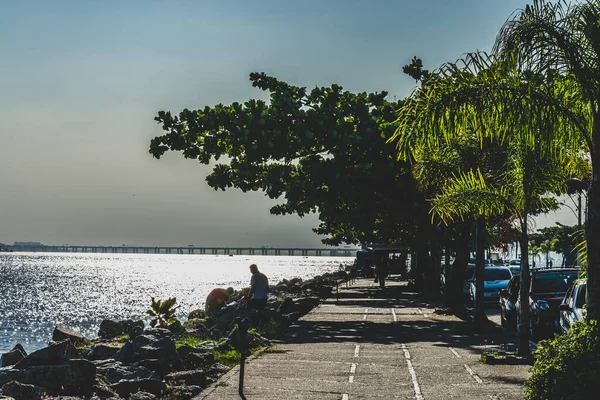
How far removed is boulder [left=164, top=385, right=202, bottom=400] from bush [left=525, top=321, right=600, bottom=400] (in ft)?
18.4

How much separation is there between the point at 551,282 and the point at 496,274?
1436cm

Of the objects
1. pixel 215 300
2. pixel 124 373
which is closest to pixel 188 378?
pixel 124 373

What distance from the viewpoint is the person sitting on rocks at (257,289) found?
25.3m

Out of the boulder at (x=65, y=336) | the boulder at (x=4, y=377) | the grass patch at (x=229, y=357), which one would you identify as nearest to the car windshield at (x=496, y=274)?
the boulder at (x=65, y=336)

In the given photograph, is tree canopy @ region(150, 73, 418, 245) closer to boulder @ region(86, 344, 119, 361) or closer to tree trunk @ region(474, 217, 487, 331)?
tree trunk @ region(474, 217, 487, 331)

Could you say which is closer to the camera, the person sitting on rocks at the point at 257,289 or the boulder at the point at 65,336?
the person sitting on rocks at the point at 257,289

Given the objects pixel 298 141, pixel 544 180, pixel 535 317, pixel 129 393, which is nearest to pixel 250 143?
pixel 298 141

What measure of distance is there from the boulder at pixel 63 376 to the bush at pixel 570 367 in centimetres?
707

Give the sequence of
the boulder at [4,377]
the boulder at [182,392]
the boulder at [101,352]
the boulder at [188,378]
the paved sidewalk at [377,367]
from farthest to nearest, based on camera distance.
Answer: the boulder at [101,352] → the boulder at [188,378] → the boulder at [4,377] → the boulder at [182,392] → the paved sidewalk at [377,367]

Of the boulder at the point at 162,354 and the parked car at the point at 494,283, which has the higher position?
the parked car at the point at 494,283

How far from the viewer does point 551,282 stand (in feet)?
76.2

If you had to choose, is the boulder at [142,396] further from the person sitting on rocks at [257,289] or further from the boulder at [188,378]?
the person sitting on rocks at [257,289]

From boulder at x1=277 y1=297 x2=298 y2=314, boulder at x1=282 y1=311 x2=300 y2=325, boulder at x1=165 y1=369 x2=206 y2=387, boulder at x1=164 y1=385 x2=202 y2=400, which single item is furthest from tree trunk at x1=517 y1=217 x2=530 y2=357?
boulder at x1=277 y1=297 x2=298 y2=314

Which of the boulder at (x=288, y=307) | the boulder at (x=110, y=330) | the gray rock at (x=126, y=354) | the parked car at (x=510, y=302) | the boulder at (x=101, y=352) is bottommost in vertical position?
the boulder at (x=110, y=330)
